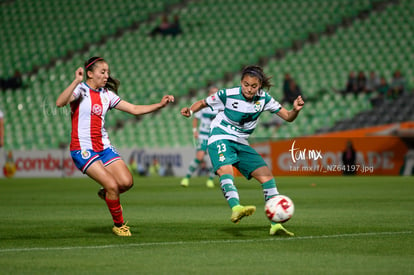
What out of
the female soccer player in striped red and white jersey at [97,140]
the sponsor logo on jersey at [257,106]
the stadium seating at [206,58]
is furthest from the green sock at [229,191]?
the stadium seating at [206,58]

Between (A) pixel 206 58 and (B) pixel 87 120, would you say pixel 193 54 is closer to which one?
(A) pixel 206 58

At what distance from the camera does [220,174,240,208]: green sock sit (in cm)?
915

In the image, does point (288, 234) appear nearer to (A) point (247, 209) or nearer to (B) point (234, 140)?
(A) point (247, 209)

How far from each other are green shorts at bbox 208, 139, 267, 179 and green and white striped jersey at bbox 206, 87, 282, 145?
80 mm

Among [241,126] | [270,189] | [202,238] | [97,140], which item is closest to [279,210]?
[270,189]

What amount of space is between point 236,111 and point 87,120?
1.81 metres

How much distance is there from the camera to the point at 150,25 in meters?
35.3

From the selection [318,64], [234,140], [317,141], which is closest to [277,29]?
[318,64]

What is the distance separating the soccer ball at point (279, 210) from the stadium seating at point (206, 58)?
1871 cm

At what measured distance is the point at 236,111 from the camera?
31.7 feet

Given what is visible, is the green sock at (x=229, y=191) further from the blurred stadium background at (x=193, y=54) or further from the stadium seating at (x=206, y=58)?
the stadium seating at (x=206, y=58)

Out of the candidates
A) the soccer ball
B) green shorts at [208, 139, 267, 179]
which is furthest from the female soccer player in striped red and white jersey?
the soccer ball

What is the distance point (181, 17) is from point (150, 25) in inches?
56.8

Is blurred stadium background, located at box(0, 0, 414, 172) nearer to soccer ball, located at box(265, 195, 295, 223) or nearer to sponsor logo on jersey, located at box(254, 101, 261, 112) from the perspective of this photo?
sponsor logo on jersey, located at box(254, 101, 261, 112)
